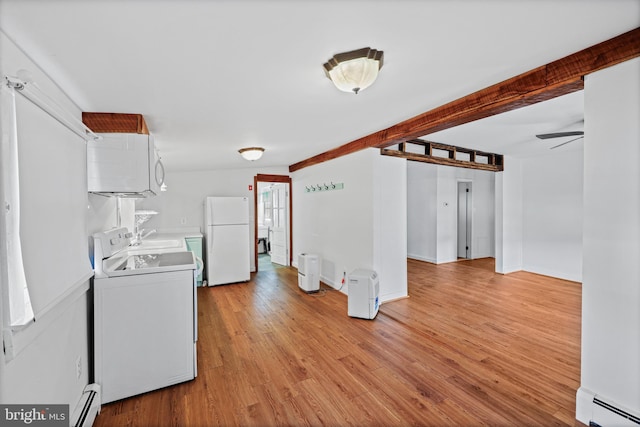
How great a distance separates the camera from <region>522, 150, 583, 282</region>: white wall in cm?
503

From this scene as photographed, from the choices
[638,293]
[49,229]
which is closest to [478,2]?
[638,293]

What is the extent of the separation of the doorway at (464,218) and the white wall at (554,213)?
1.46 m

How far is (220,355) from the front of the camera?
103 inches

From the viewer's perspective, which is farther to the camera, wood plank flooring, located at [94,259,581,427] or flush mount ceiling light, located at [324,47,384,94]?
wood plank flooring, located at [94,259,581,427]

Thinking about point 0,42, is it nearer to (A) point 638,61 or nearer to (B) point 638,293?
(A) point 638,61

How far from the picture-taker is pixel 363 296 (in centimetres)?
336

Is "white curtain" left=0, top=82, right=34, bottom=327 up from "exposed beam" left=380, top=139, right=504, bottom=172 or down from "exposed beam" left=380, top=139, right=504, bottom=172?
down

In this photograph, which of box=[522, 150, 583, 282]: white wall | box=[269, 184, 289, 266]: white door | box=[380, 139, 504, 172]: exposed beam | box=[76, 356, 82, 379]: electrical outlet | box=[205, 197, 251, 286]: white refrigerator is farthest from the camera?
box=[269, 184, 289, 266]: white door

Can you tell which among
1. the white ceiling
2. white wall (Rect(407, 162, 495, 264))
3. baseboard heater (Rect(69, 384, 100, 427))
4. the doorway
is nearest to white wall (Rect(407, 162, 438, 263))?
white wall (Rect(407, 162, 495, 264))

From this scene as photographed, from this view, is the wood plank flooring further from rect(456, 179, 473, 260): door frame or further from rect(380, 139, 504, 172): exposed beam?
rect(456, 179, 473, 260): door frame

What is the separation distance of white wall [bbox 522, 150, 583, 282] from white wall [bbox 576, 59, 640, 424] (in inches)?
156

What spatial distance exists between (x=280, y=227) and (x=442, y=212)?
3.94 m

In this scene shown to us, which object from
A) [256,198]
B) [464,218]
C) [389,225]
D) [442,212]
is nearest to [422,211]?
[442,212]

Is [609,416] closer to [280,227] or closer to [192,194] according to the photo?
[280,227]
